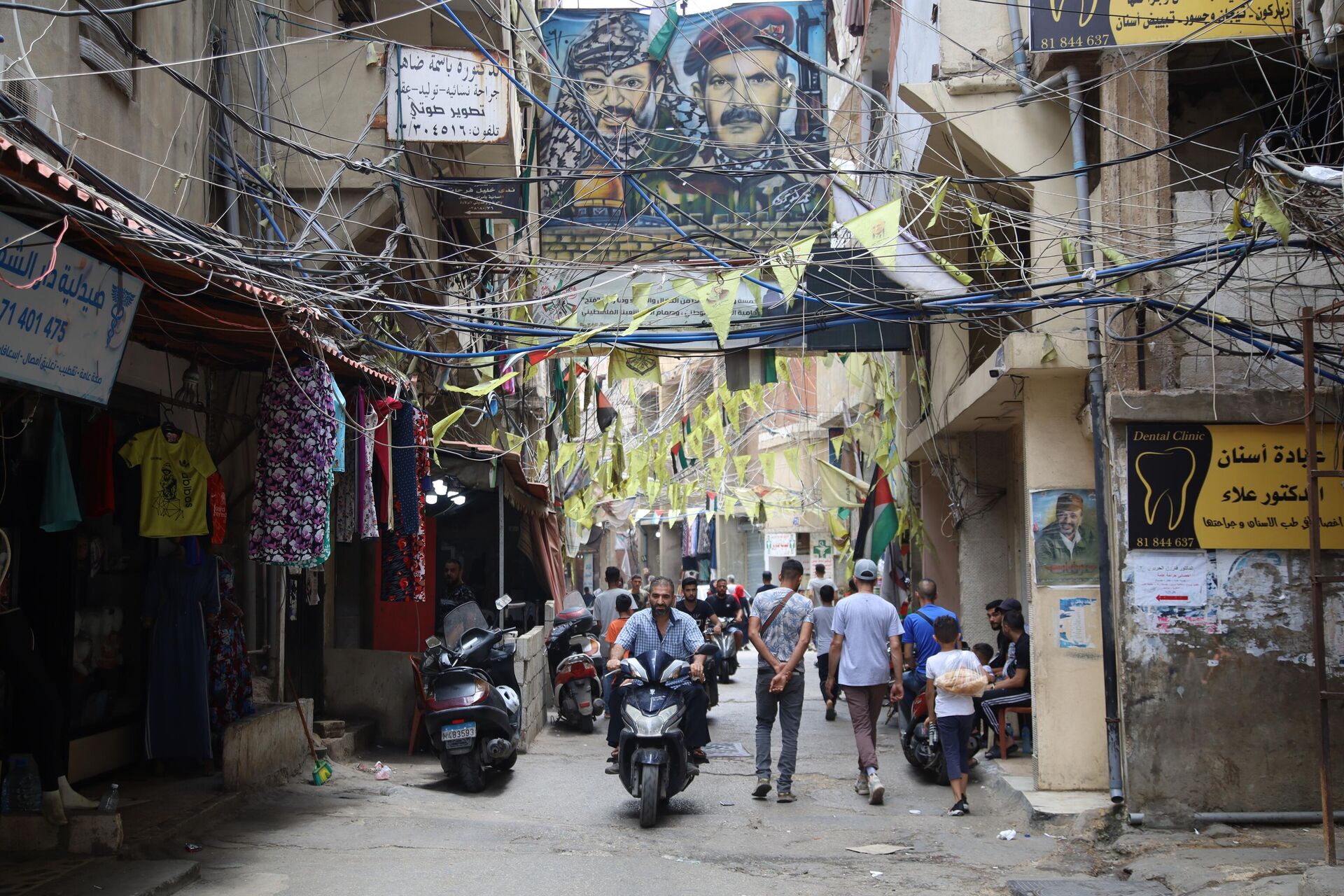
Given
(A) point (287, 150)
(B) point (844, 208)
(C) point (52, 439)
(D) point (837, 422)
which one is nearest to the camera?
(C) point (52, 439)

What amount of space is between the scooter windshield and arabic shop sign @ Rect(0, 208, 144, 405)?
17.0ft

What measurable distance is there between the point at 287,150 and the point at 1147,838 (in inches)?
363

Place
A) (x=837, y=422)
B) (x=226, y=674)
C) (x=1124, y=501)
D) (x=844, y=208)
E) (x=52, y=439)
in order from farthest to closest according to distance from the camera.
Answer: (x=837, y=422) < (x=844, y=208) < (x=226, y=674) < (x=1124, y=501) < (x=52, y=439)

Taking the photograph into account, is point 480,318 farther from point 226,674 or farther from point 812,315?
point 226,674

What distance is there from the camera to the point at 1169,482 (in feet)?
26.3

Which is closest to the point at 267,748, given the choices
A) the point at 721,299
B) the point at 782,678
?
the point at 782,678

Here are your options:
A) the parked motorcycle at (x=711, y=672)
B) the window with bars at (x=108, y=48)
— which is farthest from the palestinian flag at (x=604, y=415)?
the window with bars at (x=108, y=48)

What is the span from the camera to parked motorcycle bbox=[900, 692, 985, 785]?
33.0ft

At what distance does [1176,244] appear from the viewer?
8312mm

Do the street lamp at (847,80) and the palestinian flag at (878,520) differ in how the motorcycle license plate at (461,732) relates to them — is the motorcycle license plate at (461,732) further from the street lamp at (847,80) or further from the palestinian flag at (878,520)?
the palestinian flag at (878,520)

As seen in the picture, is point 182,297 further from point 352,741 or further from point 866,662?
point 866,662

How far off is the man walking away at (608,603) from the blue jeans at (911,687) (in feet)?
16.2

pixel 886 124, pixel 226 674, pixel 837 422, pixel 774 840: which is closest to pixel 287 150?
pixel 226 674

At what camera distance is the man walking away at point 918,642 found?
1140 cm
